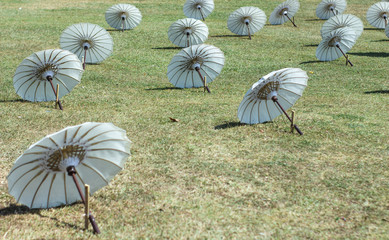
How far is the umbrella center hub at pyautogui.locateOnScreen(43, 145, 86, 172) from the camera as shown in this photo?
5.41 metres

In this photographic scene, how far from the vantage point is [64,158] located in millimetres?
5477

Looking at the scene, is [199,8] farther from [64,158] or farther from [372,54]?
[64,158]

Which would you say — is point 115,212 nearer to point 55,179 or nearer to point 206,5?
point 55,179

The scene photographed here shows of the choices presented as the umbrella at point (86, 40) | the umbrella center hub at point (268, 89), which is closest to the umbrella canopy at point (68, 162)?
the umbrella center hub at point (268, 89)

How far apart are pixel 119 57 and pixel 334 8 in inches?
691

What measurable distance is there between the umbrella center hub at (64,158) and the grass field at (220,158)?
2.92 feet

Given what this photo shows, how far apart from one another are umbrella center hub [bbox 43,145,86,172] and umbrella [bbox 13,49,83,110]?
6561 mm

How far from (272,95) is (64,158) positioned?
201 inches

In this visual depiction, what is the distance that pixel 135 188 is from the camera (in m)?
6.94

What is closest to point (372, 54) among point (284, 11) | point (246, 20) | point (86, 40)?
point (246, 20)

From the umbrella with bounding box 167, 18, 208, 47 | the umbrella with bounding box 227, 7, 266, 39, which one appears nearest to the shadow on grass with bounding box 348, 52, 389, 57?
the umbrella with bounding box 227, 7, 266, 39

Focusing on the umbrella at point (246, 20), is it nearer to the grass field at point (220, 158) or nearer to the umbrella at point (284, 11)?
the umbrella at point (284, 11)

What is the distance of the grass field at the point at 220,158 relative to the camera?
5777 millimetres

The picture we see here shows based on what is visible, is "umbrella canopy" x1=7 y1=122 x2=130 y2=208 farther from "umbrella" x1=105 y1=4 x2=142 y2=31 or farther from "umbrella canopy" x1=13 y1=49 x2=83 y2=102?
"umbrella" x1=105 y1=4 x2=142 y2=31
